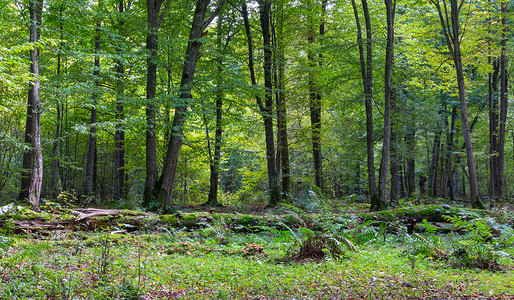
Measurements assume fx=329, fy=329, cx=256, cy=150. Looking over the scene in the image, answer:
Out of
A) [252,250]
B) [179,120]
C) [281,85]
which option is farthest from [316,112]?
[252,250]

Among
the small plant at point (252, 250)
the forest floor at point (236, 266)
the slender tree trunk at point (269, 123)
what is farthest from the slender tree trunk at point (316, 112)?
the small plant at point (252, 250)

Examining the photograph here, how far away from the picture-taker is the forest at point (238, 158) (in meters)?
4.09

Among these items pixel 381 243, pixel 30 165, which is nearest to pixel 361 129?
pixel 381 243

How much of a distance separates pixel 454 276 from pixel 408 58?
42.9 feet

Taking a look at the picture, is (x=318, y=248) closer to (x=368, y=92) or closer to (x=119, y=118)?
(x=368, y=92)

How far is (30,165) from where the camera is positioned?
37.1 feet

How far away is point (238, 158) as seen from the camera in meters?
17.5

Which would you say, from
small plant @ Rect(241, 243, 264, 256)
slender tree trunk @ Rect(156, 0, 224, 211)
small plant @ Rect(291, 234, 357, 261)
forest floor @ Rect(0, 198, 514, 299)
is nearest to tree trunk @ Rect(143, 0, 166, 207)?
slender tree trunk @ Rect(156, 0, 224, 211)

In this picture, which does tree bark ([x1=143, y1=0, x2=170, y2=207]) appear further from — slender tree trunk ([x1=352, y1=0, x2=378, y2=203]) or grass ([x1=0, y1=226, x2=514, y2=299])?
slender tree trunk ([x1=352, y1=0, x2=378, y2=203])

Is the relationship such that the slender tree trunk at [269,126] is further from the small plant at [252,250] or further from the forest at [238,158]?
the small plant at [252,250]

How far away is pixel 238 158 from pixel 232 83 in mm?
6903

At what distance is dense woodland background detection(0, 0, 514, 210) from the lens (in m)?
10.3

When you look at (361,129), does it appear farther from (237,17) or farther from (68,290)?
(68,290)

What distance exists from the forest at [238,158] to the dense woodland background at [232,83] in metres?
0.10
